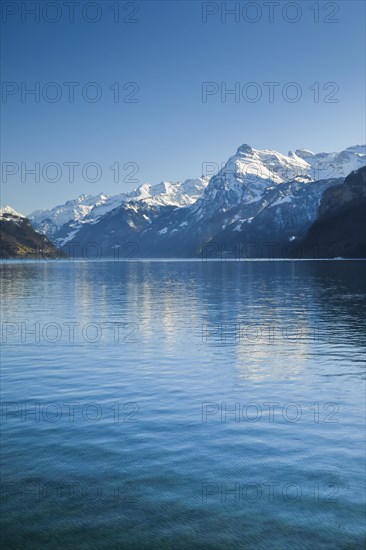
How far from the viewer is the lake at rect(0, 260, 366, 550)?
667 inches

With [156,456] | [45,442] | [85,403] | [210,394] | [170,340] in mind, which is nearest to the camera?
[156,456]

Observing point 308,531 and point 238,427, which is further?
point 238,427

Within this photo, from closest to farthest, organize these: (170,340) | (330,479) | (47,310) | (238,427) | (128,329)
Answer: (330,479), (238,427), (170,340), (128,329), (47,310)

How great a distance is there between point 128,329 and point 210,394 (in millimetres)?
29837

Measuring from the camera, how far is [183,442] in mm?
24406

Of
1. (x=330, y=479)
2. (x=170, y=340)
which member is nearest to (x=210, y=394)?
(x=330, y=479)

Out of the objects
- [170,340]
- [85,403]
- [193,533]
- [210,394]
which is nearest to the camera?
[193,533]

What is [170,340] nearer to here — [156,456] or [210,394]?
[210,394]

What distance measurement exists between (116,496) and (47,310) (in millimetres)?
64890

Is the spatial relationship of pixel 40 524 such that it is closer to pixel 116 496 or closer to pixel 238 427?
pixel 116 496

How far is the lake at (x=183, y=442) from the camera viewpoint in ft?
55.6

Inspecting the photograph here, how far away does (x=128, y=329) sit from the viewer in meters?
62.0

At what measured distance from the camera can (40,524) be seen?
56.0 ft

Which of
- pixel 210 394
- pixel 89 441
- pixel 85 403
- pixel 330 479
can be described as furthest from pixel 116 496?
pixel 210 394
